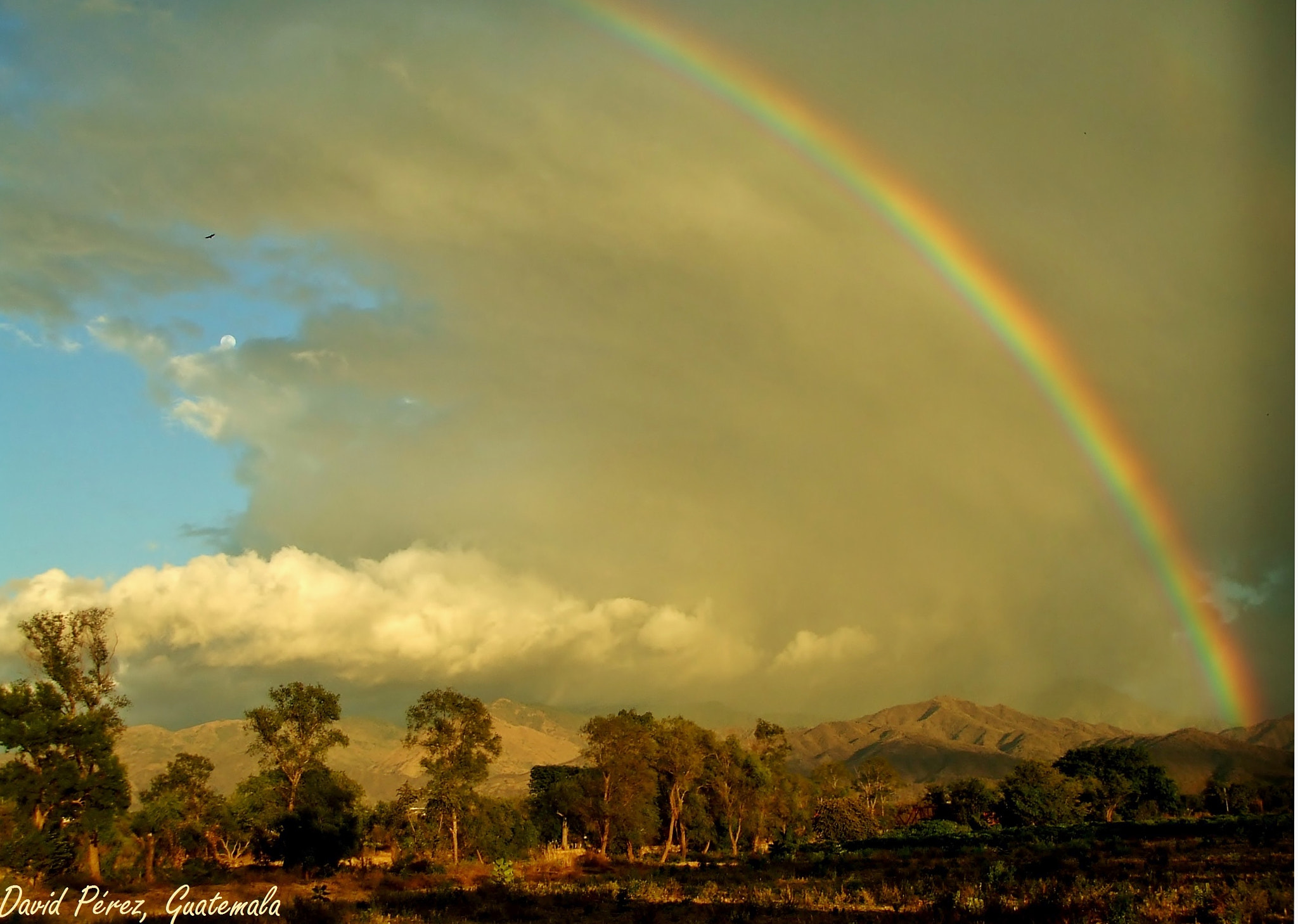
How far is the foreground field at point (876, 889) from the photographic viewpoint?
2753 cm

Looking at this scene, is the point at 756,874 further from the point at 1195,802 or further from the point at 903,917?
the point at 1195,802

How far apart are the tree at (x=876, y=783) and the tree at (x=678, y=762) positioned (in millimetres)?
69489

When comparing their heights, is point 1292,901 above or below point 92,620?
below

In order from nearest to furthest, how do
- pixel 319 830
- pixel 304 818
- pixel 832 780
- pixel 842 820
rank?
pixel 319 830
pixel 304 818
pixel 842 820
pixel 832 780

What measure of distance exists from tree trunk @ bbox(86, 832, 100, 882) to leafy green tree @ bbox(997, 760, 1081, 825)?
123302 mm

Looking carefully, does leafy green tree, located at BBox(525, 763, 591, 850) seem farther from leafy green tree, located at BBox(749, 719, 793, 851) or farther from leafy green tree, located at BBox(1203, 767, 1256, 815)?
leafy green tree, located at BBox(1203, 767, 1256, 815)

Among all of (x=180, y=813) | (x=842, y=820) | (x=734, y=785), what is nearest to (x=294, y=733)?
(x=180, y=813)

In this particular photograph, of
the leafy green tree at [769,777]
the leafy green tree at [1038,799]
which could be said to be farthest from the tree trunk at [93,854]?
the leafy green tree at [1038,799]

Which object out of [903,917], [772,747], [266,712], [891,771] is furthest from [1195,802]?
[903,917]

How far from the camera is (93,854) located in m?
54.7

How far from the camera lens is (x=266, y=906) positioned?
112ft

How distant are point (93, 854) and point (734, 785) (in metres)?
80.1

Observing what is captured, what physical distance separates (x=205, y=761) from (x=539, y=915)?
87070 mm

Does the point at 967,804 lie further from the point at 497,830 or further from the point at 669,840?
the point at 497,830
